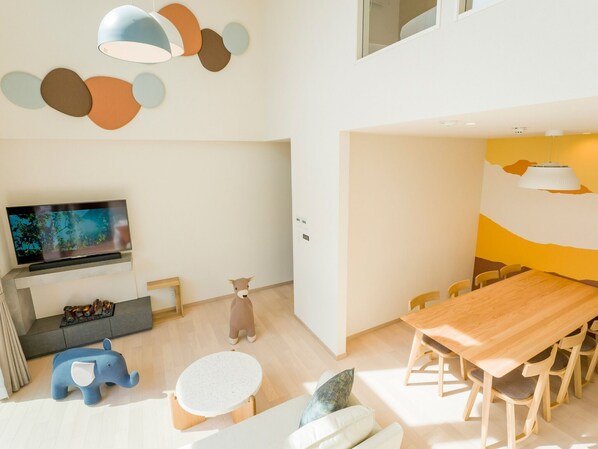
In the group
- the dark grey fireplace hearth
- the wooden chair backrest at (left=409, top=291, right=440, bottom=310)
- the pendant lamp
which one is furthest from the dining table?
the dark grey fireplace hearth

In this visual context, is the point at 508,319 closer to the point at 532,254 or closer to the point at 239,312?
the point at 532,254

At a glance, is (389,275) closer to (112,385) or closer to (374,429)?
(374,429)

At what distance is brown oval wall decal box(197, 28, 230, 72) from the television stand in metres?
2.65

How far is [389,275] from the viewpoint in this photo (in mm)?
4113

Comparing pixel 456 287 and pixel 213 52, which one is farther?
pixel 213 52

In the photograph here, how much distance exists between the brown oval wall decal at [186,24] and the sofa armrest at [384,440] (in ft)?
14.1

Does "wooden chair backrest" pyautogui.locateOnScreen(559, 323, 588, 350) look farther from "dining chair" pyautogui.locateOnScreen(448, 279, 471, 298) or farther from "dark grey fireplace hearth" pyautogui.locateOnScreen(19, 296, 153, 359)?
"dark grey fireplace hearth" pyautogui.locateOnScreen(19, 296, 153, 359)

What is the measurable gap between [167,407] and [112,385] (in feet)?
2.37

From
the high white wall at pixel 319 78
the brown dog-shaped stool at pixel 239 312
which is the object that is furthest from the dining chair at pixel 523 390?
the brown dog-shaped stool at pixel 239 312

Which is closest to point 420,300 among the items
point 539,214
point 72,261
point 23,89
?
point 539,214

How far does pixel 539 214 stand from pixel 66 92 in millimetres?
5651

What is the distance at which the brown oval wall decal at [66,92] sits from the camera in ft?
11.4

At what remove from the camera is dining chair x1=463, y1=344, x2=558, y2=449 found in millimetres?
2326

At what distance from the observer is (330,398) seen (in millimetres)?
1980
